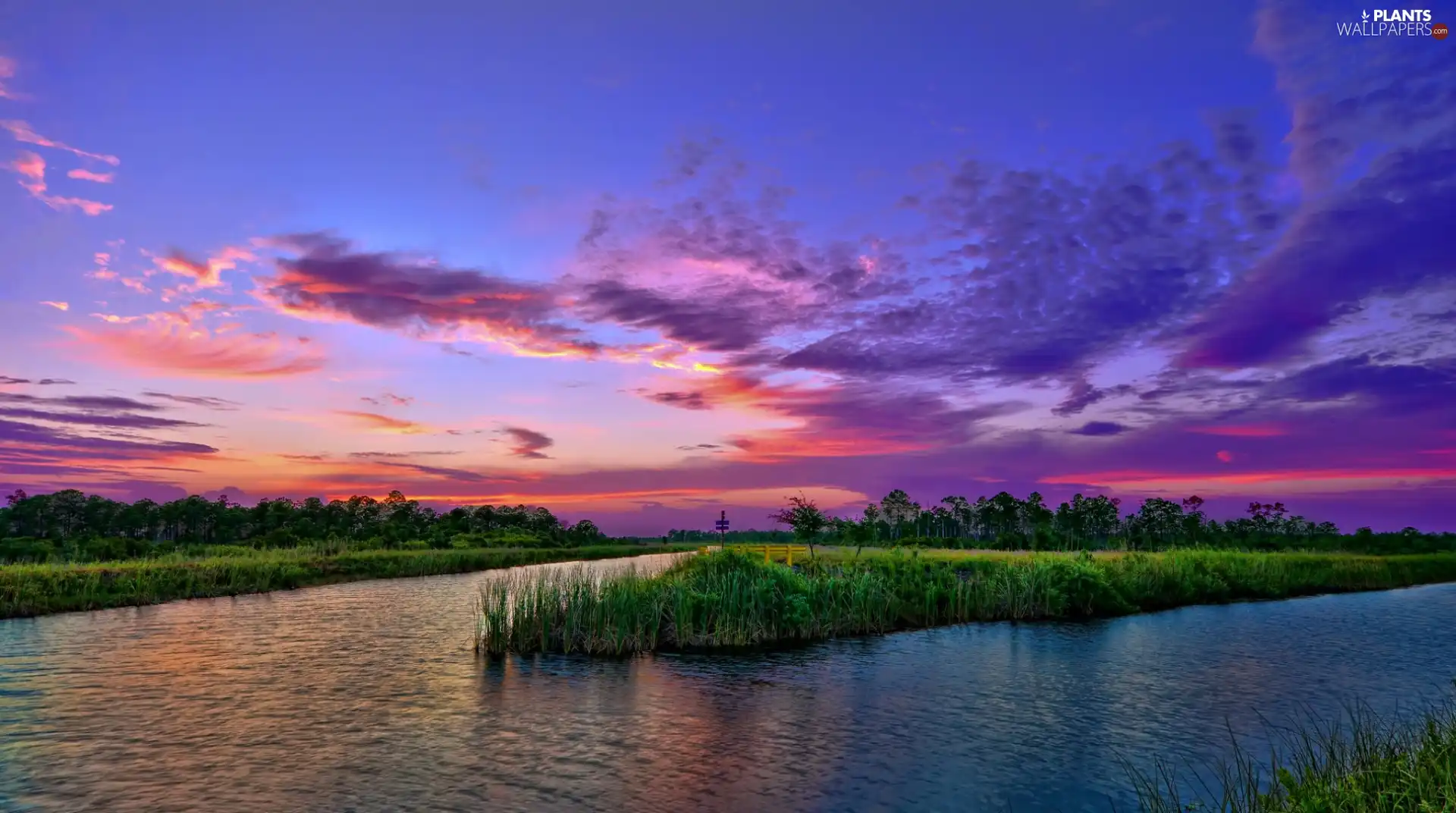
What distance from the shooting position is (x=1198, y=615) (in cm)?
3925

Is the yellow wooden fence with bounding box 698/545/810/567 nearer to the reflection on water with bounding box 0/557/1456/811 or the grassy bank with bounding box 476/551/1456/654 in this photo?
the grassy bank with bounding box 476/551/1456/654

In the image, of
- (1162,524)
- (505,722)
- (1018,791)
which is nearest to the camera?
(1018,791)

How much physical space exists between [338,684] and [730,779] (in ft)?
45.7

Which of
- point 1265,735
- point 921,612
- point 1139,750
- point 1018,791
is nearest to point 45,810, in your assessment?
point 1018,791

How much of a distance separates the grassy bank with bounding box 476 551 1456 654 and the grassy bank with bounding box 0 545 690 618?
65.2 ft

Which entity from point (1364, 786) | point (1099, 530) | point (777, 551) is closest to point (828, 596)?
point (777, 551)

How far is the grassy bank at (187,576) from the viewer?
122ft

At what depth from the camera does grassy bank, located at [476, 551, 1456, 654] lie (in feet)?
90.9

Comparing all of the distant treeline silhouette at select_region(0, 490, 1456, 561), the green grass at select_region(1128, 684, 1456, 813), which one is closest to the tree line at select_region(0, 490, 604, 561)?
the distant treeline silhouette at select_region(0, 490, 1456, 561)

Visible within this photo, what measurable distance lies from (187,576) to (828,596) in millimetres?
37969

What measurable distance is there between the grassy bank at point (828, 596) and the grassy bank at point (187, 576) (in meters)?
19.9

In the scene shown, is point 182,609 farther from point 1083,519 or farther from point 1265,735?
point 1083,519

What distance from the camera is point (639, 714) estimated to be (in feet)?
63.1

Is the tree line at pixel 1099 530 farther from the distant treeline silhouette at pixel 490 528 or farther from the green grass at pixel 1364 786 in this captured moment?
the green grass at pixel 1364 786
